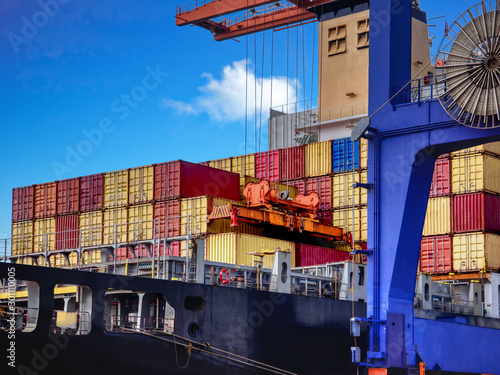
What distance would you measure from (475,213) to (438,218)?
1.69 m

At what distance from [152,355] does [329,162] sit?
1883cm

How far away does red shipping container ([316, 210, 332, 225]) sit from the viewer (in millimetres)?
36769

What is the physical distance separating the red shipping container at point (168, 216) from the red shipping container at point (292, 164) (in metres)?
7.13

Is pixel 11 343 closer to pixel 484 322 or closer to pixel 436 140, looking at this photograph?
pixel 436 140

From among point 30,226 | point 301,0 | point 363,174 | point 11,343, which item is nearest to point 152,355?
point 11,343

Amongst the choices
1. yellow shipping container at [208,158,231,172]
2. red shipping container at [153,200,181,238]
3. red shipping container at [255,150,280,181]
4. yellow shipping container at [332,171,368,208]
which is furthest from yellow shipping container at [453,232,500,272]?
yellow shipping container at [208,158,231,172]

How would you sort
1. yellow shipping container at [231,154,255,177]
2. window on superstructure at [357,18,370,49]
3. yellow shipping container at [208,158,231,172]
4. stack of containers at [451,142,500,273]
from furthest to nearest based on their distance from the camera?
window on superstructure at [357,18,370,49]
yellow shipping container at [208,158,231,172]
yellow shipping container at [231,154,255,177]
stack of containers at [451,142,500,273]

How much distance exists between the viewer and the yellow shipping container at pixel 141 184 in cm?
3616

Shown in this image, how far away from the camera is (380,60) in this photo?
77.0 feet

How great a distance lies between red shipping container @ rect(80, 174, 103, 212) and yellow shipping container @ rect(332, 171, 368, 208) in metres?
11.1

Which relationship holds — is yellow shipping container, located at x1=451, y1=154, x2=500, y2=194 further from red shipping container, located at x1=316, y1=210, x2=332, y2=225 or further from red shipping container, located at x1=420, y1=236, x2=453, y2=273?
red shipping container, located at x1=316, y1=210, x2=332, y2=225

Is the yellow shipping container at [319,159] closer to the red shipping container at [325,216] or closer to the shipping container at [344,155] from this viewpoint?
the shipping container at [344,155]

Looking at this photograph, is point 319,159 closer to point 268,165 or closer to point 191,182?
point 268,165

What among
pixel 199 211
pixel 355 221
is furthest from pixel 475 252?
pixel 199 211
